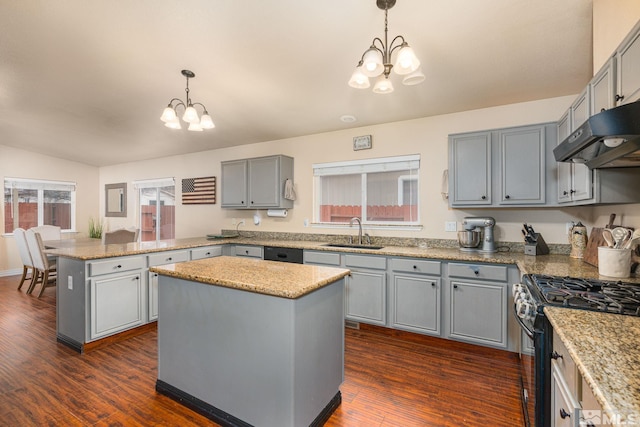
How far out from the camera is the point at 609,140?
4.36ft

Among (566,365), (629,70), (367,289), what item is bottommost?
(367,289)

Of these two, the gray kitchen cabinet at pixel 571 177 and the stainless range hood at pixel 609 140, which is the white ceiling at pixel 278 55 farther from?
the stainless range hood at pixel 609 140

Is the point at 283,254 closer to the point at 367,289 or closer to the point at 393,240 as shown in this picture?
the point at 367,289

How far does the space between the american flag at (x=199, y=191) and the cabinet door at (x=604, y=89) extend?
484cm

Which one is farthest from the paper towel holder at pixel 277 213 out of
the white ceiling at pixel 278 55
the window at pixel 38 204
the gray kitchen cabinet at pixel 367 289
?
the window at pixel 38 204

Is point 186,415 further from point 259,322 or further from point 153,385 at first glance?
point 259,322

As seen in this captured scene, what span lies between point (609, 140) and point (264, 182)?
3.64 meters

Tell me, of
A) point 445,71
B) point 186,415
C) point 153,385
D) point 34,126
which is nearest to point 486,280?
point 445,71

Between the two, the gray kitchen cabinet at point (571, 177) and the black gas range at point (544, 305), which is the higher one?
the gray kitchen cabinet at point (571, 177)

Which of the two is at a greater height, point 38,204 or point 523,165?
point 523,165

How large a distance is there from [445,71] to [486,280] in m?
1.86

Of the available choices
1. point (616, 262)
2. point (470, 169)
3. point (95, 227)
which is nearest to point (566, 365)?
point (616, 262)

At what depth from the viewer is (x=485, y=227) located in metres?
2.93

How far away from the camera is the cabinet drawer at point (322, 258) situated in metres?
3.32
